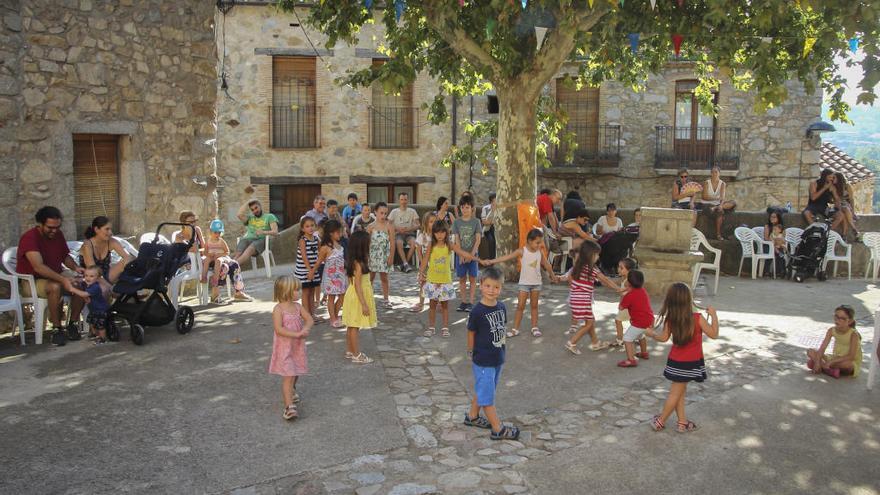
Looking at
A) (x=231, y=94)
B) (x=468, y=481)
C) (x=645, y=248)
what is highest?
(x=231, y=94)

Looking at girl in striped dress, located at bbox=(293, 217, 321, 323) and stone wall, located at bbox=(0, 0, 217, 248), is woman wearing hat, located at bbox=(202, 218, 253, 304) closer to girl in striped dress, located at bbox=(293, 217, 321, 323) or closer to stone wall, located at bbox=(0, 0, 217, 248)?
→ stone wall, located at bbox=(0, 0, 217, 248)

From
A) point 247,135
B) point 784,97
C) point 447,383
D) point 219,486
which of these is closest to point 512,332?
point 447,383

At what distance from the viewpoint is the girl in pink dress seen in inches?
244

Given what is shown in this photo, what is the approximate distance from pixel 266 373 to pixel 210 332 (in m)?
1.82

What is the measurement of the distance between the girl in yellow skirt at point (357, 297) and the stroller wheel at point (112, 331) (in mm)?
2541

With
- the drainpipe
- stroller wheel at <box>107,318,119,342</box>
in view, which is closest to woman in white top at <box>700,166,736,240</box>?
the drainpipe

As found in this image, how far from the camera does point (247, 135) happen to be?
19.3m

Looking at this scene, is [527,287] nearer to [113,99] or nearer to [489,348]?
[489,348]

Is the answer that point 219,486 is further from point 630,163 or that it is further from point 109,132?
point 630,163

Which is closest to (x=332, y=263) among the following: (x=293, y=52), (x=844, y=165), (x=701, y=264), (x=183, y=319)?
(x=183, y=319)

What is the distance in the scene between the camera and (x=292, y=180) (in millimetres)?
19703

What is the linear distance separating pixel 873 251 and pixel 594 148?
7918mm

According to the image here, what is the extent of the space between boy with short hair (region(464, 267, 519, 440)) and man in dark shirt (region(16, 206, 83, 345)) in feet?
15.6

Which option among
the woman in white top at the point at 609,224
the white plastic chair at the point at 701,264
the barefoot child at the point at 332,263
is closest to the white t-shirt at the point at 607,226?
the woman in white top at the point at 609,224
